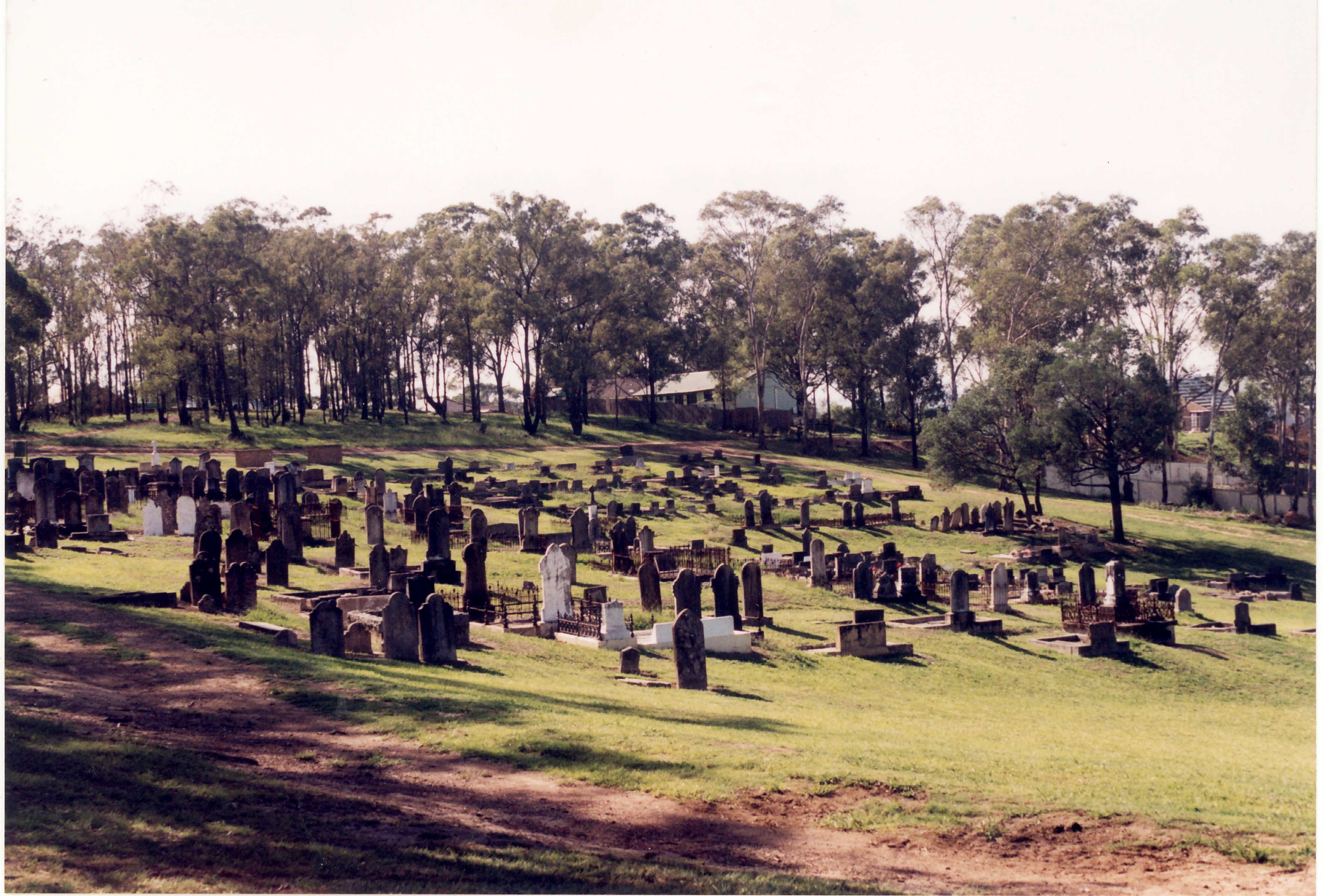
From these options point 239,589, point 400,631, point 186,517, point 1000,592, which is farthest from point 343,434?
point 400,631

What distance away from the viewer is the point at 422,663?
14.2 meters

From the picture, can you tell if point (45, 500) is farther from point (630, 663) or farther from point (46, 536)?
point (630, 663)

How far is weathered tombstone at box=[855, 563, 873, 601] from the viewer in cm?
2500

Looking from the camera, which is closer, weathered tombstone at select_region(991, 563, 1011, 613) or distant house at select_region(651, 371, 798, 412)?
weathered tombstone at select_region(991, 563, 1011, 613)

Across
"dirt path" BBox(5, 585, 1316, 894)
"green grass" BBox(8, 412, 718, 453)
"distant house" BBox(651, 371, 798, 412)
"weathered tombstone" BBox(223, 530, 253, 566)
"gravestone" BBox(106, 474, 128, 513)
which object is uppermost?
"distant house" BBox(651, 371, 798, 412)

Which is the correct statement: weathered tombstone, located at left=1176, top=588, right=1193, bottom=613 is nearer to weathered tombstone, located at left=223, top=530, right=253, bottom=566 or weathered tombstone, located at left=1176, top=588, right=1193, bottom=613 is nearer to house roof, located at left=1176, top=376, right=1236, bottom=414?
weathered tombstone, located at left=223, top=530, right=253, bottom=566

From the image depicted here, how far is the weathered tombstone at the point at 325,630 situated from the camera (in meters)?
13.8

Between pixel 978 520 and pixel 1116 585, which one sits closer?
pixel 1116 585

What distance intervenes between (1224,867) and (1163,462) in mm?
45979

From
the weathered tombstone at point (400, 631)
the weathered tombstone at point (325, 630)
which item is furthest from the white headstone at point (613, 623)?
the weathered tombstone at point (325, 630)

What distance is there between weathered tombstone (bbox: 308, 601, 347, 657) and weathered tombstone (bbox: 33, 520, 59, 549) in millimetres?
11001

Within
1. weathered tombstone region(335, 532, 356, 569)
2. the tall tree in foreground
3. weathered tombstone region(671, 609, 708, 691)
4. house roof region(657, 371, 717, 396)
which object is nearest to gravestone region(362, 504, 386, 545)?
weathered tombstone region(335, 532, 356, 569)

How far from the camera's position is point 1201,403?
242 feet

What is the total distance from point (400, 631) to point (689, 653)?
3.94 meters
